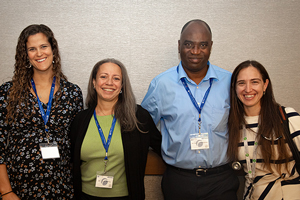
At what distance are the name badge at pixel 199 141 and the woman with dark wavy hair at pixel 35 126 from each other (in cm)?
107

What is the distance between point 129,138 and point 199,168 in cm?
64

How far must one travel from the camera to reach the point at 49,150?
A: 1.90m

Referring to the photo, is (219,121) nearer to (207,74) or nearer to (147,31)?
(207,74)

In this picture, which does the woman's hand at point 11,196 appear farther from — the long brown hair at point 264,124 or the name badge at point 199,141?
the long brown hair at point 264,124

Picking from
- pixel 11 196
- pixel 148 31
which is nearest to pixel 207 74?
pixel 148 31

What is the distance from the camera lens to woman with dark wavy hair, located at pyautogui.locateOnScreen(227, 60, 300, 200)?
6.21 feet

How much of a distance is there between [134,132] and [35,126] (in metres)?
0.81

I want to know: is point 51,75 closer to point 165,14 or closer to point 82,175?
point 82,175

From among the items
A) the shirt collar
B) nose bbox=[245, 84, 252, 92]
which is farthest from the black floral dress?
nose bbox=[245, 84, 252, 92]

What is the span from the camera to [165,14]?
2742 millimetres

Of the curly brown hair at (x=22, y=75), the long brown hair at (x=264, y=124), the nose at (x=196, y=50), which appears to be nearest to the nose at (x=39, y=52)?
the curly brown hair at (x=22, y=75)

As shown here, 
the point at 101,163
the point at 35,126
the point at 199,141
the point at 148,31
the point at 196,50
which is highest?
the point at 148,31

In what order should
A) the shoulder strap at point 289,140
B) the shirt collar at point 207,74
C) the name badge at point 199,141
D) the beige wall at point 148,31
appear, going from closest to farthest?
the shoulder strap at point 289,140 < the name badge at point 199,141 < the shirt collar at point 207,74 < the beige wall at point 148,31

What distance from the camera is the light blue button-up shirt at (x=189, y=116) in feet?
6.59
